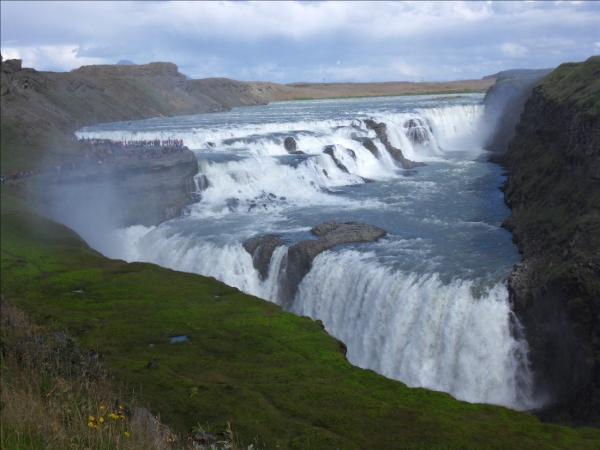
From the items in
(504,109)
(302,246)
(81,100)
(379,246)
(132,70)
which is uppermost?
(132,70)

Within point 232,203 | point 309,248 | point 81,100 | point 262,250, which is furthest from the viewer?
point 81,100

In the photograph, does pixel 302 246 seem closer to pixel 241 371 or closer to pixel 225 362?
pixel 225 362

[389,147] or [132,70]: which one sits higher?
[132,70]

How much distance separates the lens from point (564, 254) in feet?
68.6

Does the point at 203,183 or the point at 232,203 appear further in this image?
the point at 203,183

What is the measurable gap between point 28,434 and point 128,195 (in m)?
32.9

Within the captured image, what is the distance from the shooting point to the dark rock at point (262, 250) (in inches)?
1093

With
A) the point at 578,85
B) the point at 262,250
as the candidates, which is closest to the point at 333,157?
the point at 578,85

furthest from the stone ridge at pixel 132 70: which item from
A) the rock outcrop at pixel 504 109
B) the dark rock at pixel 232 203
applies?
the dark rock at pixel 232 203

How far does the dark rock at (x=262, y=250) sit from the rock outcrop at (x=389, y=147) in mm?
23307

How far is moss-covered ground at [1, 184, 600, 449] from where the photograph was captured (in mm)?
12133

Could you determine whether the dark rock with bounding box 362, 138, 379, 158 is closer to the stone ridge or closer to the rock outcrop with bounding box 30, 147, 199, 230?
the rock outcrop with bounding box 30, 147, 199, 230

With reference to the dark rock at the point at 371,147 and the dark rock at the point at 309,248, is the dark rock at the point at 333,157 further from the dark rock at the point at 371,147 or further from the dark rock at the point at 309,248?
the dark rock at the point at 309,248

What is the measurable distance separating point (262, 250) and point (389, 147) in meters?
26.2
